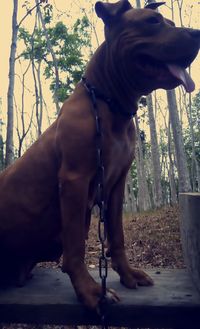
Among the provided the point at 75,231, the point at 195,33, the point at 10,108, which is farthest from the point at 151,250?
the point at 10,108

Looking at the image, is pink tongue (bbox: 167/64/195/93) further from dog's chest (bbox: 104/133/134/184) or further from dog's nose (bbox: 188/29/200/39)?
dog's chest (bbox: 104/133/134/184)

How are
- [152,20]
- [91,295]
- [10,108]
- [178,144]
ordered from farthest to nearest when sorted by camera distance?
1. [178,144]
2. [10,108]
3. [152,20]
4. [91,295]

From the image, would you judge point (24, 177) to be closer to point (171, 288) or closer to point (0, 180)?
point (0, 180)

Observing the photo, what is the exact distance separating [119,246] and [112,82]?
0.97 meters

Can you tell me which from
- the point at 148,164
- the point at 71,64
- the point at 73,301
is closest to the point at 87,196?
the point at 73,301

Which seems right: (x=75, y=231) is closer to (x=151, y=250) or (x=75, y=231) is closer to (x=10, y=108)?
(x=151, y=250)

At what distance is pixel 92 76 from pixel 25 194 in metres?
0.80

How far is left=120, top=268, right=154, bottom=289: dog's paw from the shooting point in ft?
7.23

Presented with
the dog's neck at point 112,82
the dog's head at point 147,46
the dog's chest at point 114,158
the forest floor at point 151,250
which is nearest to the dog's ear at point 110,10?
the dog's head at point 147,46

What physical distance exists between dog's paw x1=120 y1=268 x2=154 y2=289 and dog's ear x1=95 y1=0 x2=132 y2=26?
1.46 m

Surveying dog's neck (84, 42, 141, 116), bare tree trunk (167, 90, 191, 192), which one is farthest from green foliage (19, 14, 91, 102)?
dog's neck (84, 42, 141, 116)

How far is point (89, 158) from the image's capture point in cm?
200

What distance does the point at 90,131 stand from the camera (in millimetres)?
2014

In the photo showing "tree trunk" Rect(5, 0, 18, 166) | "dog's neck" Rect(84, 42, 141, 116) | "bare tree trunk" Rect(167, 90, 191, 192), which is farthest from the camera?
"bare tree trunk" Rect(167, 90, 191, 192)
